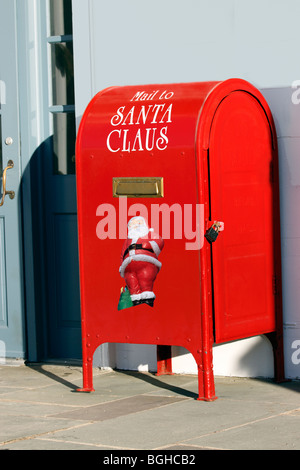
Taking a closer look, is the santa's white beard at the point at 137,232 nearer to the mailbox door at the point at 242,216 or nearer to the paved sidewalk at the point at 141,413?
the mailbox door at the point at 242,216

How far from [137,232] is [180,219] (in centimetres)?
30

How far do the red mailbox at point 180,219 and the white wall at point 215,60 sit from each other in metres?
0.10

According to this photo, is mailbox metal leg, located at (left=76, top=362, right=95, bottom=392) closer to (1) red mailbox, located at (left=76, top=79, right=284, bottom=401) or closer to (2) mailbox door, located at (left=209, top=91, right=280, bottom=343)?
(1) red mailbox, located at (left=76, top=79, right=284, bottom=401)

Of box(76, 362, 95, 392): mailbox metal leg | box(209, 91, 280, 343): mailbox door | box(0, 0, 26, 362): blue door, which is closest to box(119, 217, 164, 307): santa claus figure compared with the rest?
box(209, 91, 280, 343): mailbox door

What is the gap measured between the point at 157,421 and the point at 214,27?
2.46m

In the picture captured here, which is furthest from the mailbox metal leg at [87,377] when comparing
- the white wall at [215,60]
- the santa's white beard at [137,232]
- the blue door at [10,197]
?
the blue door at [10,197]


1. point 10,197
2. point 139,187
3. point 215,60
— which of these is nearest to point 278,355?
point 139,187

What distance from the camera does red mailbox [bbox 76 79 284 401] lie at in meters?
5.66

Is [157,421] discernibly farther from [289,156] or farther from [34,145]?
[34,145]

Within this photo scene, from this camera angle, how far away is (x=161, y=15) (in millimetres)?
6559

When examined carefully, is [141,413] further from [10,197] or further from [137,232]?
[10,197]

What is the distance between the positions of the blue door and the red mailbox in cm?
118

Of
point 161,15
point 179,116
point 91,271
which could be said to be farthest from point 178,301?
point 161,15

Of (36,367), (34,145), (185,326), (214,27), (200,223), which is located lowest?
(36,367)
